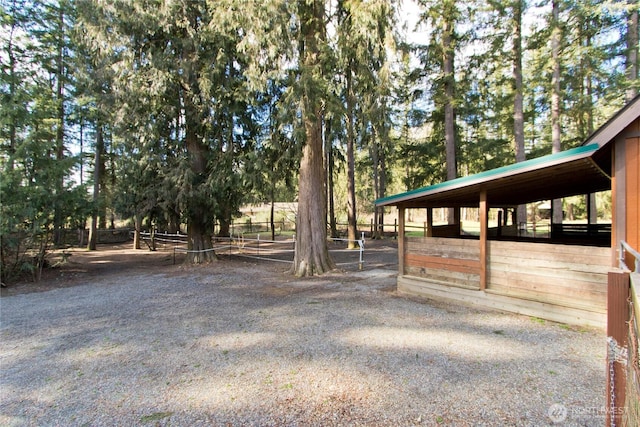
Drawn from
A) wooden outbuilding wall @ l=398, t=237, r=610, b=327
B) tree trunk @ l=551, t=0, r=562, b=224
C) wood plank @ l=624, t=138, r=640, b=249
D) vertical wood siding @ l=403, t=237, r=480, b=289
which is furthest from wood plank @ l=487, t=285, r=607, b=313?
tree trunk @ l=551, t=0, r=562, b=224

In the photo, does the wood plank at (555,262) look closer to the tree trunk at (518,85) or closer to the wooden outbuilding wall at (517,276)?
the wooden outbuilding wall at (517,276)

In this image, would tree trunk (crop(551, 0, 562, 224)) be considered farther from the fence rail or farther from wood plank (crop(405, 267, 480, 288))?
wood plank (crop(405, 267, 480, 288))

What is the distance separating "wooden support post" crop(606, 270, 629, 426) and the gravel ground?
1118 millimetres

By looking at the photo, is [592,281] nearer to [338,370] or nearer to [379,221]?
[338,370]

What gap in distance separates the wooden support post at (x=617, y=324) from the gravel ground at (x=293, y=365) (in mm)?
1118

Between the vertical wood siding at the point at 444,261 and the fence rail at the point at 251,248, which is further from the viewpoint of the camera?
the fence rail at the point at 251,248

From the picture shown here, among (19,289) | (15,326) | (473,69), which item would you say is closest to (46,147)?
(19,289)

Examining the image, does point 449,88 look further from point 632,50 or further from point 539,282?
point 539,282

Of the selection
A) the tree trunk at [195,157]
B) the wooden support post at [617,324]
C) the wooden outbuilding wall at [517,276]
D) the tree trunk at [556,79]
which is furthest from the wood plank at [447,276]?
the tree trunk at [556,79]

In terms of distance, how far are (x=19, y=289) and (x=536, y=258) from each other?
38.4 feet

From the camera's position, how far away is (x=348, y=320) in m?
5.49

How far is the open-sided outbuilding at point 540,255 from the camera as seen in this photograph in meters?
4.58

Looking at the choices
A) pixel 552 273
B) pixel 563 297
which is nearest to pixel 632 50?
pixel 552 273

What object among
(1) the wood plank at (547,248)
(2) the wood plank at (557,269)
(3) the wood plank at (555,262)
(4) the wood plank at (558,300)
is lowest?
(4) the wood plank at (558,300)
